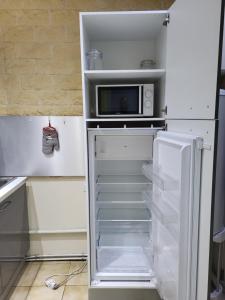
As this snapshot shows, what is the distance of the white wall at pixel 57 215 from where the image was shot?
223 cm

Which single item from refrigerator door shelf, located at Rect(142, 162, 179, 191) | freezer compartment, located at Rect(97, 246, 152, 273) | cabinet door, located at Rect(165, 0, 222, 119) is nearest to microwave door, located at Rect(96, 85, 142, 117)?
cabinet door, located at Rect(165, 0, 222, 119)

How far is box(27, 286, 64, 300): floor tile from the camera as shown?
1856 mm

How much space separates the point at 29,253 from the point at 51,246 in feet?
0.75

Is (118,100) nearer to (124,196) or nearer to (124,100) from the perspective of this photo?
(124,100)

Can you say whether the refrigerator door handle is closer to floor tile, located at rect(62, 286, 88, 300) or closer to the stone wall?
floor tile, located at rect(62, 286, 88, 300)

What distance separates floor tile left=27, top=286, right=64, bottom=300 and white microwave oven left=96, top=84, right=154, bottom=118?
151cm

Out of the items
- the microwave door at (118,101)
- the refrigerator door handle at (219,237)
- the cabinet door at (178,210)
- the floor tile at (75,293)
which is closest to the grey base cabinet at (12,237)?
the floor tile at (75,293)

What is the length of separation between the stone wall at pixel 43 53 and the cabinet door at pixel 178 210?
1.12m

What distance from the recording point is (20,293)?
1.90m

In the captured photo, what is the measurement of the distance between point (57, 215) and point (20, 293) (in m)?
0.69

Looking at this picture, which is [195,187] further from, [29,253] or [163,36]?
[29,253]

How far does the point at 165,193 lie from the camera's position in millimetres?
1369

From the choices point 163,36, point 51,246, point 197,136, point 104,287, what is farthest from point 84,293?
point 163,36

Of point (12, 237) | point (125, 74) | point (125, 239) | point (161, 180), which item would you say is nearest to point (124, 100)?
point (125, 74)
